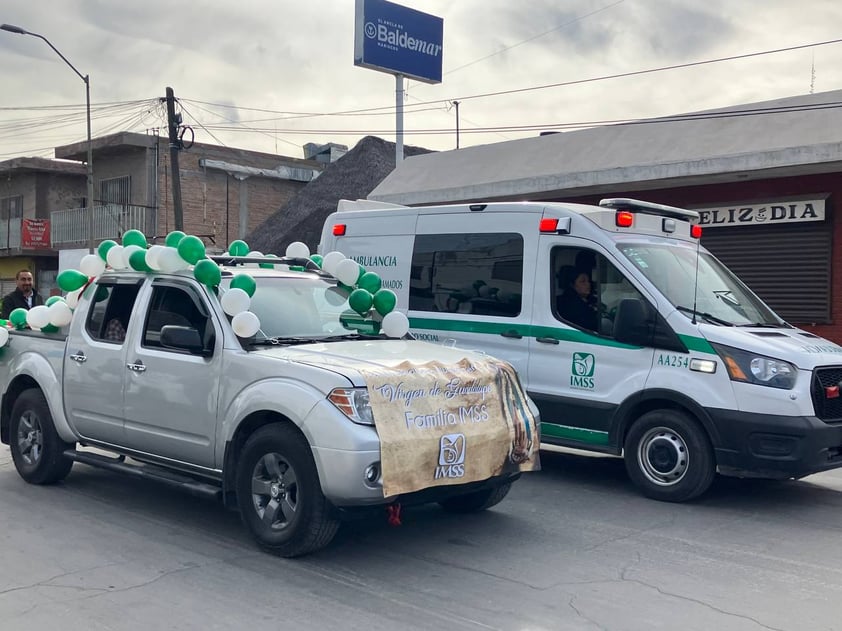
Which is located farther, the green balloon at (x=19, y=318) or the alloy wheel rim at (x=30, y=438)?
the green balloon at (x=19, y=318)

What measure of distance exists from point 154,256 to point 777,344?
188 inches

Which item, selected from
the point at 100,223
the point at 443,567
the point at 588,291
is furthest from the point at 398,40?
the point at 443,567

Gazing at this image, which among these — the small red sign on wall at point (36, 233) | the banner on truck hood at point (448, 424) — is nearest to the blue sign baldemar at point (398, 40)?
the small red sign on wall at point (36, 233)

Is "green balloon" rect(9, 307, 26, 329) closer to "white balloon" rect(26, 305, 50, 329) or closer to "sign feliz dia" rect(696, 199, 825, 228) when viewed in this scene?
"white balloon" rect(26, 305, 50, 329)

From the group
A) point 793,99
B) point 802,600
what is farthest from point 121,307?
point 793,99

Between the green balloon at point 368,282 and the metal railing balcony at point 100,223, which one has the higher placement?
the metal railing balcony at point 100,223

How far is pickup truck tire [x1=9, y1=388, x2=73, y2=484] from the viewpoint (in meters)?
7.41

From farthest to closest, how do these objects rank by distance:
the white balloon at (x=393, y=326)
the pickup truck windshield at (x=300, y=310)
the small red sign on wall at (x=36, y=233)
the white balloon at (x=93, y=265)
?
the small red sign on wall at (x=36, y=233) < the white balloon at (x=93, y=265) < the white balloon at (x=393, y=326) < the pickup truck windshield at (x=300, y=310)

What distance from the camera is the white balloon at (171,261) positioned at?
21.4 feet

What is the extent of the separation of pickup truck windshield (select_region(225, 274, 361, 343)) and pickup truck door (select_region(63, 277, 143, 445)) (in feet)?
3.69

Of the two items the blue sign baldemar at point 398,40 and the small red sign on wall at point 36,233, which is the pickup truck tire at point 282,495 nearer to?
the blue sign baldemar at point 398,40

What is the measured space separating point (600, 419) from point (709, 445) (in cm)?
96

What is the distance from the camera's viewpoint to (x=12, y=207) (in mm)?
38875

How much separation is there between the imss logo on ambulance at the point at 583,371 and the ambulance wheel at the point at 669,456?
1.80 ft
